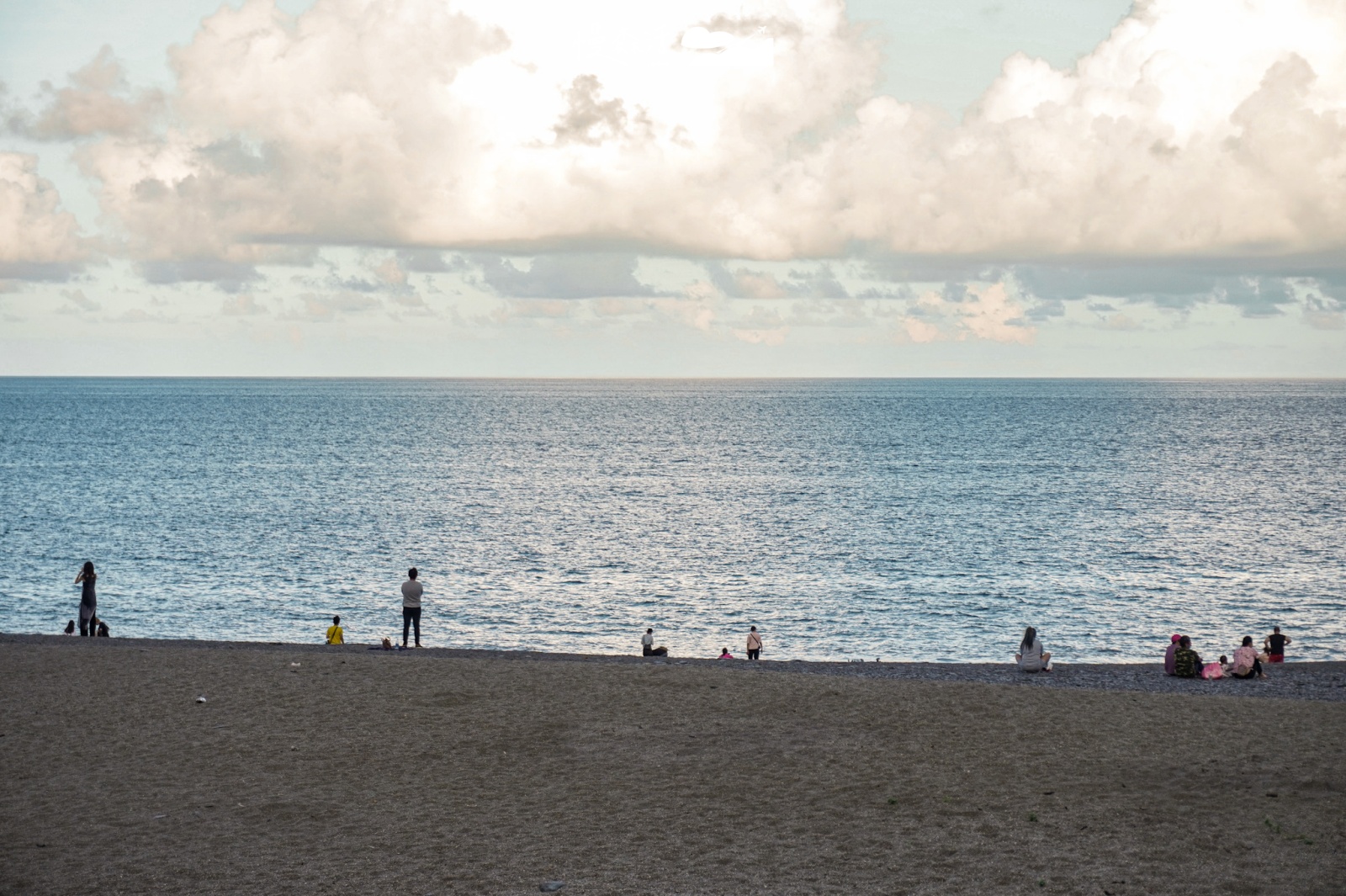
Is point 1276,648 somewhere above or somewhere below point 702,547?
above

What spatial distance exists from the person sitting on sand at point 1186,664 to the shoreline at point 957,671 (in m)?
0.32

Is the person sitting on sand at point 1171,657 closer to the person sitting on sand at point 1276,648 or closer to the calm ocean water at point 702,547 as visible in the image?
the person sitting on sand at point 1276,648

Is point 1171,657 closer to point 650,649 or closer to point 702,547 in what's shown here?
point 650,649

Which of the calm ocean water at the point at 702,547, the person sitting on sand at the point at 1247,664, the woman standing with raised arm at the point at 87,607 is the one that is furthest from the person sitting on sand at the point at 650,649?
the woman standing with raised arm at the point at 87,607

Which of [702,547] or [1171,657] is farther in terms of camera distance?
[702,547]

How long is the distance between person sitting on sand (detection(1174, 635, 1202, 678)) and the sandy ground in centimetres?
432

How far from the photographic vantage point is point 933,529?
70125mm

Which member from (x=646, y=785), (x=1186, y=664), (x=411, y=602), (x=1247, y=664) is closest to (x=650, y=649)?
Result: (x=411, y=602)

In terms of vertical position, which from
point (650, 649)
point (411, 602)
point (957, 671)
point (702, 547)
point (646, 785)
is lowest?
point (702, 547)

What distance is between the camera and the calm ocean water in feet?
144

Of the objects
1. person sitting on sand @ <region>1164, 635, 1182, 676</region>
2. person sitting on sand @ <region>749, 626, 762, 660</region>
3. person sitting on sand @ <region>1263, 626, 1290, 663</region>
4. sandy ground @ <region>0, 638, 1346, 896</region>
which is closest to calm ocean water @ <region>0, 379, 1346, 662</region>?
person sitting on sand @ <region>749, 626, 762, 660</region>

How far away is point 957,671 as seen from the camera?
30.4 meters

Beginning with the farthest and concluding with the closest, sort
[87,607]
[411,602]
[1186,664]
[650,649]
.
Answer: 1. [87,607]
2. [650,649]
3. [411,602]
4. [1186,664]

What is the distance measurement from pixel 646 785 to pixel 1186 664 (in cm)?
1670
